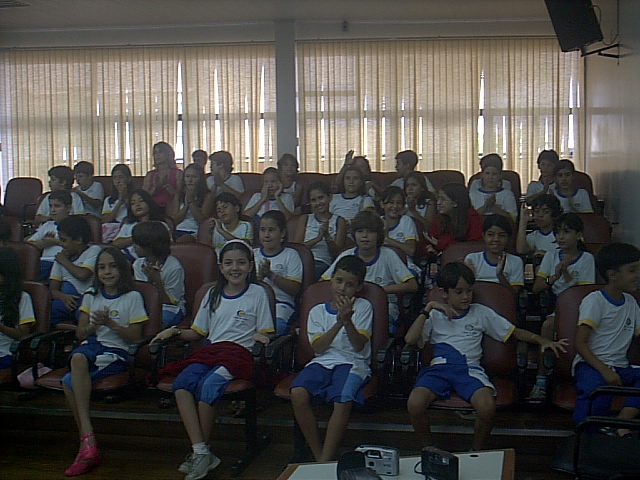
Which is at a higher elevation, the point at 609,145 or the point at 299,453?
the point at 609,145

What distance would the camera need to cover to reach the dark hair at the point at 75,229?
4.77m

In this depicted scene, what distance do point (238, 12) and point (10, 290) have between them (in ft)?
15.2

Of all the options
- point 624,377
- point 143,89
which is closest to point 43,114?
point 143,89

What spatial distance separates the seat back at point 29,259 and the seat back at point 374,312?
1.90 metres

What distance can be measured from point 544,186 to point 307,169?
3.34 metres

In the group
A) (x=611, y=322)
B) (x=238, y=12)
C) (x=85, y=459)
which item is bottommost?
(x=85, y=459)

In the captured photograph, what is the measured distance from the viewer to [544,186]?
6410 mm

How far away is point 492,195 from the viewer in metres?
6.05

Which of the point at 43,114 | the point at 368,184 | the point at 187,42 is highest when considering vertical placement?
the point at 187,42

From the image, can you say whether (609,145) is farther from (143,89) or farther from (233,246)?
(143,89)

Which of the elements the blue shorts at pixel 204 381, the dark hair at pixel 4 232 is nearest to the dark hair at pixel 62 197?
the dark hair at pixel 4 232

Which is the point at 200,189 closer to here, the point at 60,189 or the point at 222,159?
the point at 222,159

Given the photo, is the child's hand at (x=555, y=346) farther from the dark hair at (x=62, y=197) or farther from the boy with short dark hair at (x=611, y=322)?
the dark hair at (x=62, y=197)

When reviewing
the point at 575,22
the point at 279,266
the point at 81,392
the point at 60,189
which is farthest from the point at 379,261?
the point at 60,189
